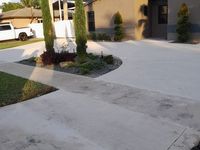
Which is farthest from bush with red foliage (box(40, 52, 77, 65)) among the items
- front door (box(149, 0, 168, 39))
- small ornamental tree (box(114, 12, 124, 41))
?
front door (box(149, 0, 168, 39))

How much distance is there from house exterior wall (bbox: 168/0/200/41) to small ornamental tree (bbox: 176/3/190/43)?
1.21 ft

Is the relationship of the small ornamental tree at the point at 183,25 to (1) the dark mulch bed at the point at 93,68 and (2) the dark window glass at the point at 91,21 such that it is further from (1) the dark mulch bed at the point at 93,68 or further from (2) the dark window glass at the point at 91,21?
(2) the dark window glass at the point at 91,21

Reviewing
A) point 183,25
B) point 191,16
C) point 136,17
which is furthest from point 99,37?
point 191,16

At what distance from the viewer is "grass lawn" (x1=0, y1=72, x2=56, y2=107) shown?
23.4ft

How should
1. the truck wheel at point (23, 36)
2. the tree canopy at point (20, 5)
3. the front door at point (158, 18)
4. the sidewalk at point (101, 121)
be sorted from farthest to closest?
1. the tree canopy at point (20, 5)
2. the truck wheel at point (23, 36)
3. the front door at point (158, 18)
4. the sidewalk at point (101, 121)

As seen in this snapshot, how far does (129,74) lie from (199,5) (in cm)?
893

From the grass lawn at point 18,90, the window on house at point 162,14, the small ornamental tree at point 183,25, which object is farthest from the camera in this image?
the window on house at point 162,14

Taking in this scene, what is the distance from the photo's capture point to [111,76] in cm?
896

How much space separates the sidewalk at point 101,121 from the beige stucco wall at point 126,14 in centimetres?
1166

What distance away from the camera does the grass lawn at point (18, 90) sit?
23.4 feet

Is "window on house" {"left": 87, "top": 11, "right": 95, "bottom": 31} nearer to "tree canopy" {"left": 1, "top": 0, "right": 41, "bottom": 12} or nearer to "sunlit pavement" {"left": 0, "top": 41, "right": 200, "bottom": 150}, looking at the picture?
"sunlit pavement" {"left": 0, "top": 41, "right": 200, "bottom": 150}

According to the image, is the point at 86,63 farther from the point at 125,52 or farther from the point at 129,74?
the point at 125,52

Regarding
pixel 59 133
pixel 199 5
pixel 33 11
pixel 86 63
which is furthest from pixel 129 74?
pixel 33 11

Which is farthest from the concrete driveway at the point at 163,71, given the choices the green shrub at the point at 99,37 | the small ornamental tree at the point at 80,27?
the green shrub at the point at 99,37
